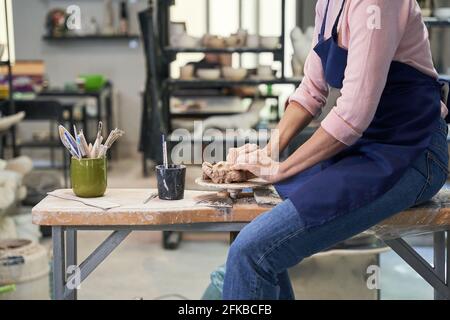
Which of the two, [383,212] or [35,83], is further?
[35,83]

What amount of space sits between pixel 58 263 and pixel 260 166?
62cm

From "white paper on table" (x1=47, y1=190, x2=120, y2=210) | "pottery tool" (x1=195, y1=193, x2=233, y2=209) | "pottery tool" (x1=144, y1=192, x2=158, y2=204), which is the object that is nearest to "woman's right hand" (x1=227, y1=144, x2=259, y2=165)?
"pottery tool" (x1=195, y1=193, x2=233, y2=209)

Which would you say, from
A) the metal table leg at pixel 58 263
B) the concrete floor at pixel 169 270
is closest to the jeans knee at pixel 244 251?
the metal table leg at pixel 58 263

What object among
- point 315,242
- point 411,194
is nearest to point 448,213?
point 411,194

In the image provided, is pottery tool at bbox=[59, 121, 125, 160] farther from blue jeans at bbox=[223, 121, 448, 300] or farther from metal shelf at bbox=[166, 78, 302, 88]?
metal shelf at bbox=[166, 78, 302, 88]

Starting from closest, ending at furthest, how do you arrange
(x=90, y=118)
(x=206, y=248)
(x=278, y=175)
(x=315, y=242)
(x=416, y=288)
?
1. (x=315, y=242)
2. (x=278, y=175)
3. (x=416, y=288)
4. (x=206, y=248)
5. (x=90, y=118)

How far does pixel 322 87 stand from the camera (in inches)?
88.8

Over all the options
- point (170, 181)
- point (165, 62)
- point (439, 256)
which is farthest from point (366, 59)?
point (165, 62)

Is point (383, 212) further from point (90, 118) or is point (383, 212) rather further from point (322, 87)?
point (90, 118)

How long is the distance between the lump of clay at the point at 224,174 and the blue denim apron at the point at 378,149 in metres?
0.22

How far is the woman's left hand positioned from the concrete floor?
1031mm

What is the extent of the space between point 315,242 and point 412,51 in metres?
0.55

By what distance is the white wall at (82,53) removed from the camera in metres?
8.88

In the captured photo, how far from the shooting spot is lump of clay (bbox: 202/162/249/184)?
6.99 ft
